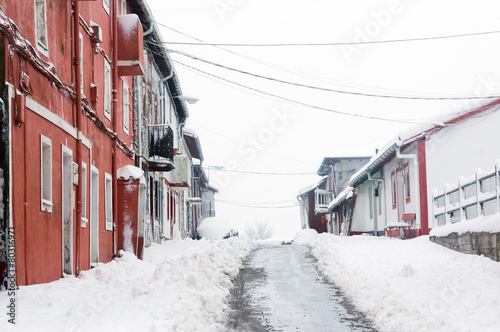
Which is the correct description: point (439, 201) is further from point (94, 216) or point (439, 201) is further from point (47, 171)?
point (47, 171)

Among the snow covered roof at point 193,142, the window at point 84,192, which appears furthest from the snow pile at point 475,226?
the snow covered roof at point 193,142

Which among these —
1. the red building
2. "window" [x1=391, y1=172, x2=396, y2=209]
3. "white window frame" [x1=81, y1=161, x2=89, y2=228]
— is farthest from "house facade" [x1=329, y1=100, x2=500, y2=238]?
"white window frame" [x1=81, y1=161, x2=89, y2=228]

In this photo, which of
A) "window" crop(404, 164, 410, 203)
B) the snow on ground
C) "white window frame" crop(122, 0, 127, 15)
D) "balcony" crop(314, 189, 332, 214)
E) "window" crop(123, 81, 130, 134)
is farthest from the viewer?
"balcony" crop(314, 189, 332, 214)

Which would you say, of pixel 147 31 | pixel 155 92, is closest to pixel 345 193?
pixel 155 92

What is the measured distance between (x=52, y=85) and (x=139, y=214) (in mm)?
6397

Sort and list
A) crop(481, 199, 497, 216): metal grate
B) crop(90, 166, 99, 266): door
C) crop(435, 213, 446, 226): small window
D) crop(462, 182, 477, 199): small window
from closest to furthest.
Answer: crop(481, 199, 497, 216): metal grate < crop(90, 166, 99, 266): door < crop(462, 182, 477, 199): small window < crop(435, 213, 446, 226): small window

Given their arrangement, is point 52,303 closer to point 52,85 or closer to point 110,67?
point 52,85

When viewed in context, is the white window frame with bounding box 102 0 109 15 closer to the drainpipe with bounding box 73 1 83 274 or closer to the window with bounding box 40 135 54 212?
the drainpipe with bounding box 73 1 83 274

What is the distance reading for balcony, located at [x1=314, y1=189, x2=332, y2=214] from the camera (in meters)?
49.1

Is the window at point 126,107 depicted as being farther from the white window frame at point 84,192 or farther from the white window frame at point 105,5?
the white window frame at point 84,192

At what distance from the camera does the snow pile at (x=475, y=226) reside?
1267cm

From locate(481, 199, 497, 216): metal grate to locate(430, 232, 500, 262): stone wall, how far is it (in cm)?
49

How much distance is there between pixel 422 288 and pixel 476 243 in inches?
154

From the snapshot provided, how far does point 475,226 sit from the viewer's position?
13836mm
